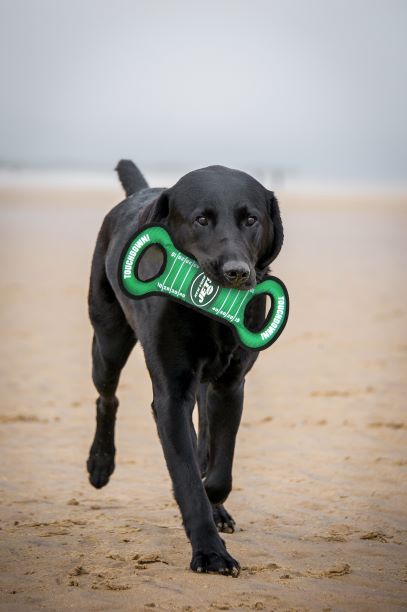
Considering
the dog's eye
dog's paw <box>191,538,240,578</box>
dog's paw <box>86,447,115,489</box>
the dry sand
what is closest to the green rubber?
the dog's eye

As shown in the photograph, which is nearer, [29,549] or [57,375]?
[29,549]

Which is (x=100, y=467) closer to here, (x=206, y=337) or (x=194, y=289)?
(x=206, y=337)

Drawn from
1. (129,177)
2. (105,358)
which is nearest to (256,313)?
(105,358)

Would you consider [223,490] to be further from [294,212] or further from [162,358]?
[294,212]

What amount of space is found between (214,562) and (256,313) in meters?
1.09

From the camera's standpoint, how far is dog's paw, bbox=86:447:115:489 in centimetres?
543

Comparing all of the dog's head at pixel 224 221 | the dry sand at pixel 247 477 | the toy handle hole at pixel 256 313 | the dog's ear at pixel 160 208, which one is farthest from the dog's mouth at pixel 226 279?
the dry sand at pixel 247 477

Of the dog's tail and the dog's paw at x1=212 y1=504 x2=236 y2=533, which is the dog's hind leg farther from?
the dog's paw at x1=212 y1=504 x2=236 y2=533

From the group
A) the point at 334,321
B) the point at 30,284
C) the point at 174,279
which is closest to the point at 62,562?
the point at 174,279

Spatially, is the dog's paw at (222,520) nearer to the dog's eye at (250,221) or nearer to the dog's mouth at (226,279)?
the dog's mouth at (226,279)

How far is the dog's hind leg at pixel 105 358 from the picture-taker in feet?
17.7

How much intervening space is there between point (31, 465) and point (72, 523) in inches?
50.1

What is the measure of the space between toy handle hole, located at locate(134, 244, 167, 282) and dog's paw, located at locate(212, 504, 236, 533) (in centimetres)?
113

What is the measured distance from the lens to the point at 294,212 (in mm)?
28953
